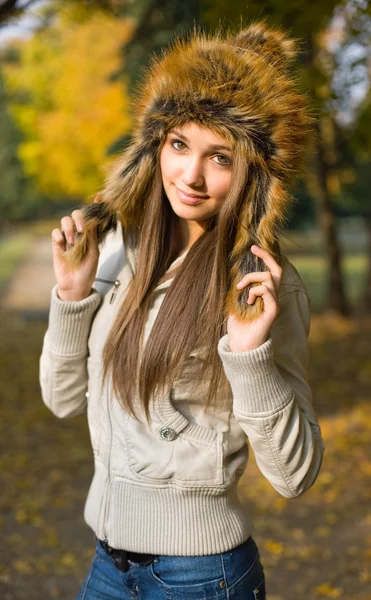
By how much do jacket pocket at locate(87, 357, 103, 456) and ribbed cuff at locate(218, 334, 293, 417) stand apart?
44 cm

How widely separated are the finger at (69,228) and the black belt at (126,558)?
0.86 metres

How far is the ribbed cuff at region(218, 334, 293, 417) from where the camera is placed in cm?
177

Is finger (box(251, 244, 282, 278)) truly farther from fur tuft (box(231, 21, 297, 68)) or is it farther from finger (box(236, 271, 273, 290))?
fur tuft (box(231, 21, 297, 68))

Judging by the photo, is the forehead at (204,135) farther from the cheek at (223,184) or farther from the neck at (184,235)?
the neck at (184,235)

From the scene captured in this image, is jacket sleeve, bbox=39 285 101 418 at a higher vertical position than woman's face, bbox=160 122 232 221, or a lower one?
lower

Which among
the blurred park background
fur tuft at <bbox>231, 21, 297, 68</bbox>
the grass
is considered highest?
fur tuft at <bbox>231, 21, 297, 68</bbox>

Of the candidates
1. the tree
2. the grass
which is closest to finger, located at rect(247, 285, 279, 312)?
the tree

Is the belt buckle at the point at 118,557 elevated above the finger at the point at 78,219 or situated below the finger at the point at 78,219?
below

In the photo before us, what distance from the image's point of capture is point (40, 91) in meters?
30.1

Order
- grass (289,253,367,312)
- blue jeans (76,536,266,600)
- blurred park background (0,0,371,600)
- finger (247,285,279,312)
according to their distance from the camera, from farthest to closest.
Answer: grass (289,253,367,312), blurred park background (0,0,371,600), blue jeans (76,536,266,600), finger (247,285,279,312)

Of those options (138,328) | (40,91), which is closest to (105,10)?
(138,328)

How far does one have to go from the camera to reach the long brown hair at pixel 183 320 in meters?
1.93

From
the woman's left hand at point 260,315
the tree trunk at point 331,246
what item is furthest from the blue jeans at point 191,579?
the tree trunk at point 331,246

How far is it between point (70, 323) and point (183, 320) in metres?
0.34
